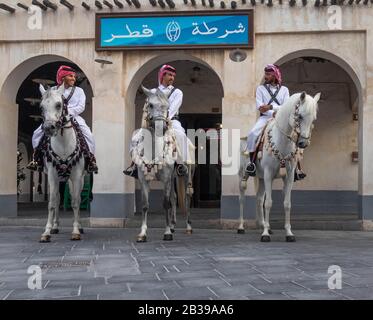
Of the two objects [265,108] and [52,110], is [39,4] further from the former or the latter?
[265,108]

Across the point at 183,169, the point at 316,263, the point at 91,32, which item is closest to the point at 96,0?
the point at 91,32

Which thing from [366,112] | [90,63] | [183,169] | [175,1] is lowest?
[183,169]

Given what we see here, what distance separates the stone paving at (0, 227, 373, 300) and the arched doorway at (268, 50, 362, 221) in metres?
6.01

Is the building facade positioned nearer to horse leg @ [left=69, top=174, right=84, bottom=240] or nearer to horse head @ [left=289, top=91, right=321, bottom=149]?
horse leg @ [left=69, top=174, right=84, bottom=240]

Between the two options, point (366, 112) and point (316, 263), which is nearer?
point (316, 263)

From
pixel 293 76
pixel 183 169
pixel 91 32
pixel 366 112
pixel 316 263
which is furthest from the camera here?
pixel 293 76

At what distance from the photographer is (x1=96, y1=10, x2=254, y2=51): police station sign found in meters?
12.4

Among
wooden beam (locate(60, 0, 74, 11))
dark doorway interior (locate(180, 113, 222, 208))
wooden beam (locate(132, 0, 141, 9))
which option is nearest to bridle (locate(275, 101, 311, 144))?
wooden beam (locate(132, 0, 141, 9))

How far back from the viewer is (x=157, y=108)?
28.8 ft

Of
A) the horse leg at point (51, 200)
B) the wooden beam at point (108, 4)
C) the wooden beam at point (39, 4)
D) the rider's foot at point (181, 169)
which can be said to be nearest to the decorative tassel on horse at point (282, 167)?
the rider's foot at point (181, 169)

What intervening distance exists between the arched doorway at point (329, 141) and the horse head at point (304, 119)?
785 centimetres

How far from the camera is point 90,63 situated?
1297 centimetres
